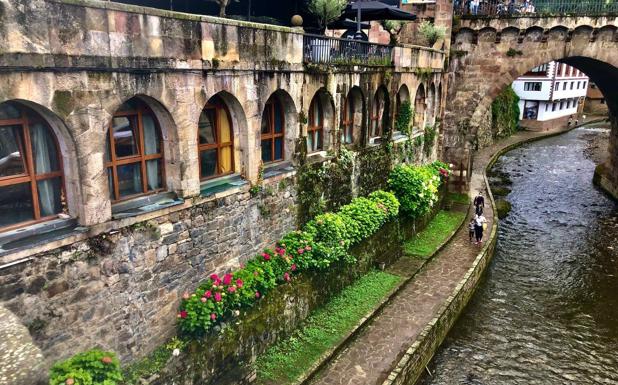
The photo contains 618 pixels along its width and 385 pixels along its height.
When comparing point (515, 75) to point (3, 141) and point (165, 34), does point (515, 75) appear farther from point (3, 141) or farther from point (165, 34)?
point (3, 141)

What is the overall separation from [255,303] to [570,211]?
68.0ft

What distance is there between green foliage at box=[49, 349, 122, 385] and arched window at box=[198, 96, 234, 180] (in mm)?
4005

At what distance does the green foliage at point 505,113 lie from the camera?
4474 cm

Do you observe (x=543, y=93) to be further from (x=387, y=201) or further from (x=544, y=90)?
(x=387, y=201)

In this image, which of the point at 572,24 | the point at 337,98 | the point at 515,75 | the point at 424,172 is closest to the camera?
the point at 337,98

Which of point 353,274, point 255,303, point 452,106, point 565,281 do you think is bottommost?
point 565,281

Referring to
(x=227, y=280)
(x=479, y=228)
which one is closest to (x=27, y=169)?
(x=227, y=280)

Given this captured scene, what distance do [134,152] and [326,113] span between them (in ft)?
21.3

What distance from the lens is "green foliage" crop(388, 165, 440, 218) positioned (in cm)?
1708

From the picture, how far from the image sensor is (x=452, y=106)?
23.7m

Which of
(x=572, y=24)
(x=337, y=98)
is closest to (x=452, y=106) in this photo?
(x=572, y=24)

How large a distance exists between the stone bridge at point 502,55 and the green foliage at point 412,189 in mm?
7182

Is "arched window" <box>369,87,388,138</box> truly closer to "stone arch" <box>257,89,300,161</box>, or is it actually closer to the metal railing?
"stone arch" <box>257,89,300,161</box>

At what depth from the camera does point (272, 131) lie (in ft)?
38.5
